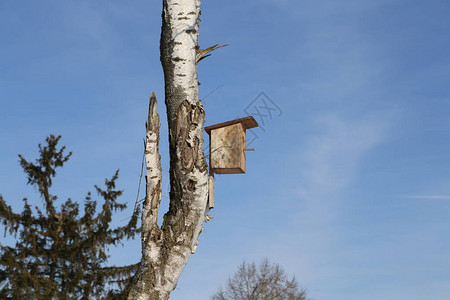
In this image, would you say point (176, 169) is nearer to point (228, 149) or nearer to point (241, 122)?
point (228, 149)

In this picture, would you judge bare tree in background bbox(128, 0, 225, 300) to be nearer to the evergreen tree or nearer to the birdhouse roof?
the birdhouse roof

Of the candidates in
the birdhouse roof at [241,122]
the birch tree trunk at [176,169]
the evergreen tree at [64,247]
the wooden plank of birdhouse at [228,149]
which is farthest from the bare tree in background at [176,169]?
the evergreen tree at [64,247]


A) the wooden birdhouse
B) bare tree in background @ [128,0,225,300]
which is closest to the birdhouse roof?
the wooden birdhouse

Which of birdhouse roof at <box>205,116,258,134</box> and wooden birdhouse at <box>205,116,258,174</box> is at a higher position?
birdhouse roof at <box>205,116,258,134</box>

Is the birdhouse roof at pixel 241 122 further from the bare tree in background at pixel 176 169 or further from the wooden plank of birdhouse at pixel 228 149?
the bare tree in background at pixel 176 169

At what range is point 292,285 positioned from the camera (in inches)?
884

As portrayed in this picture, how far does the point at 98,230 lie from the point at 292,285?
519 inches

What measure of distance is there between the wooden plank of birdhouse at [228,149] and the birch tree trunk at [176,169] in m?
2.92

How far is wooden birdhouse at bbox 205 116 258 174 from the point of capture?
754 cm

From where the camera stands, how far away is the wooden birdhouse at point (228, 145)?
7539mm

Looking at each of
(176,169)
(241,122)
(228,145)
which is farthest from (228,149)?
(176,169)

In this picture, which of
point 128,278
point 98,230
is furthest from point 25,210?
point 128,278

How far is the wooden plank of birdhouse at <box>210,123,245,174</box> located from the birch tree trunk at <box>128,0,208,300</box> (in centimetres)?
292

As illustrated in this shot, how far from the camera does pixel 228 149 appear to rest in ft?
25.3
